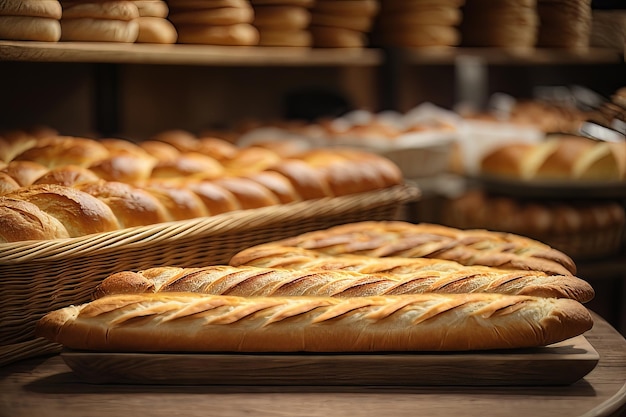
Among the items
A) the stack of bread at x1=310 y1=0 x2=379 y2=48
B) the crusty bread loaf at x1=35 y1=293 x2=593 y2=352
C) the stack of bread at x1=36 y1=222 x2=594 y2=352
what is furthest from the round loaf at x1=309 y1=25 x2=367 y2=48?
the crusty bread loaf at x1=35 y1=293 x2=593 y2=352

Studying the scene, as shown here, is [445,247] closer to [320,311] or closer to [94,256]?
[320,311]

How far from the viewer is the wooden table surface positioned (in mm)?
1394

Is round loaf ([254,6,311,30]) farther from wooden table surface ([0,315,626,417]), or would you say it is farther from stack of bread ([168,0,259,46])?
wooden table surface ([0,315,626,417])

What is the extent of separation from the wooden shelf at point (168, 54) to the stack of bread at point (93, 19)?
26 mm

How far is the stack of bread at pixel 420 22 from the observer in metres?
3.77

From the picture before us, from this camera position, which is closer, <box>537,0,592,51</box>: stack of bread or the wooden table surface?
the wooden table surface

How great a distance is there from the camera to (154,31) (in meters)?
2.52

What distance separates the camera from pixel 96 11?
231cm

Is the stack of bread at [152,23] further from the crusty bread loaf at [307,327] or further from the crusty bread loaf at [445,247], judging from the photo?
the crusty bread loaf at [307,327]

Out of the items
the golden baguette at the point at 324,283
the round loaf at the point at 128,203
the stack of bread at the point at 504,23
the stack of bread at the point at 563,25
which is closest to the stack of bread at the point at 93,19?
the round loaf at the point at 128,203

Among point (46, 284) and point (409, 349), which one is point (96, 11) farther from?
point (409, 349)

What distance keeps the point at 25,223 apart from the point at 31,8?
0.65 m

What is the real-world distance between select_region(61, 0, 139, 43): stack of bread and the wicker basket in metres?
0.67

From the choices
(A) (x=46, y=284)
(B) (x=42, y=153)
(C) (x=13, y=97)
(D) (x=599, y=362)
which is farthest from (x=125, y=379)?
(C) (x=13, y=97)
